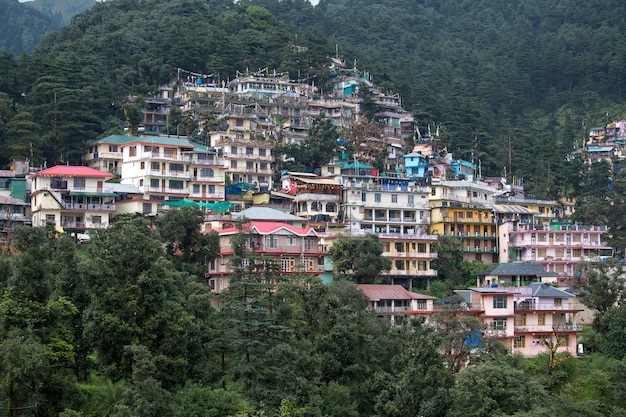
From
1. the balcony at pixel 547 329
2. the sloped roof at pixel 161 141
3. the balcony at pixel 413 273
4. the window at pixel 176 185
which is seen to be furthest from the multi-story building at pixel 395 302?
the sloped roof at pixel 161 141

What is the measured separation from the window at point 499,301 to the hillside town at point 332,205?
65 millimetres

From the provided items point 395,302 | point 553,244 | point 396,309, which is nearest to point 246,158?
point 395,302

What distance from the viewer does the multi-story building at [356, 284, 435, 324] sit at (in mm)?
51688

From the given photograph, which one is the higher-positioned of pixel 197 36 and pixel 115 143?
pixel 197 36

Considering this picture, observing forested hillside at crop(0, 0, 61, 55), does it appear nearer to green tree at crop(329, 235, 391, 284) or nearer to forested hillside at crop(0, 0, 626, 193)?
forested hillside at crop(0, 0, 626, 193)

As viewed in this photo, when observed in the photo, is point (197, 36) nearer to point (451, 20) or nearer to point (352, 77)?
point (352, 77)

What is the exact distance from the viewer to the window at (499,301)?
52.2 metres

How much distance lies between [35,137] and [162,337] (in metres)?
32.3

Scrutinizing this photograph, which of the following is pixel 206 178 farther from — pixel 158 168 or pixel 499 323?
pixel 499 323

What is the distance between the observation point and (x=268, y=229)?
54062 millimetres

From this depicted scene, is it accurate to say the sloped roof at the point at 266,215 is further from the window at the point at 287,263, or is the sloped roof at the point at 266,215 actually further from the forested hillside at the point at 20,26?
the forested hillside at the point at 20,26

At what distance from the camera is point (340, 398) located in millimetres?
40719

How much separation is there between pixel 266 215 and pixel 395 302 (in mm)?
10467

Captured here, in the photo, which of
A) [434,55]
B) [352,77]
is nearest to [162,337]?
[352,77]
